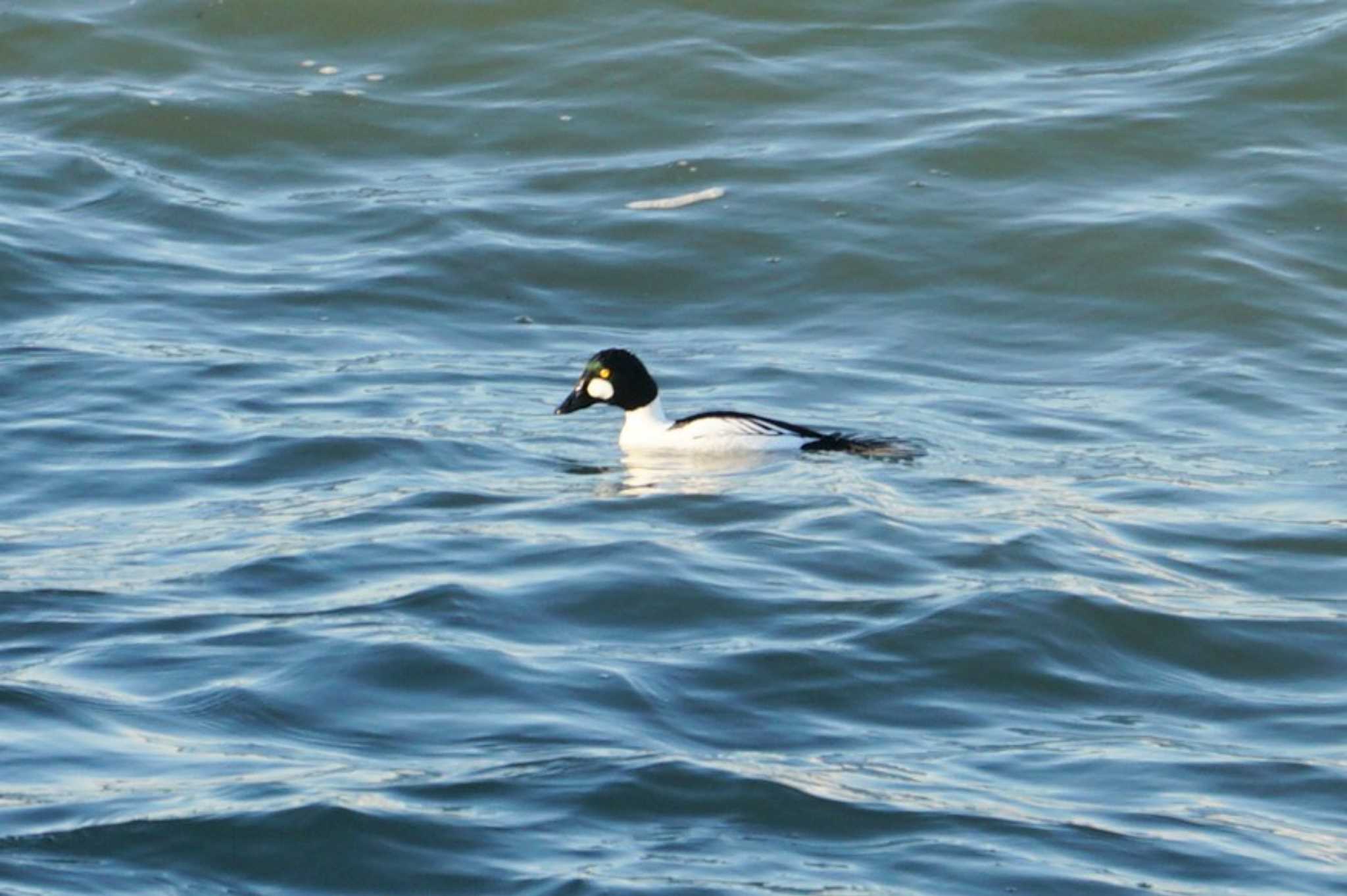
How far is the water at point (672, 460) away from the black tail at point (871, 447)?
0.46 feet

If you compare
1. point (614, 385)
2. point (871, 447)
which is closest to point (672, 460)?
point (614, 385)

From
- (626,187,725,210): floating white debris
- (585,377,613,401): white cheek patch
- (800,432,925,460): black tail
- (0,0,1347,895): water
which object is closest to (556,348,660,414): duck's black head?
(585,377,613,401): white cheek patch

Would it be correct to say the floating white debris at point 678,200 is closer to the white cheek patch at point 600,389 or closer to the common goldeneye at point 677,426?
the common goldeneye at point 677,426

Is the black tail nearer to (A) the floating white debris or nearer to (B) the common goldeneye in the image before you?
(B) the common goldeneye

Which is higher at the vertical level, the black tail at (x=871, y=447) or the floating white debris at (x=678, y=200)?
the floating white debris at (x=678, y=200)

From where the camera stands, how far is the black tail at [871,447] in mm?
10930

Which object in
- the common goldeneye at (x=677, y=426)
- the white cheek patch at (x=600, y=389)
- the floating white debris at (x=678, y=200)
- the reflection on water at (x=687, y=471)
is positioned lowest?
the reflection on water at (x=687, y=471)

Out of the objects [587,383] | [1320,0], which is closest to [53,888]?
[587,383]

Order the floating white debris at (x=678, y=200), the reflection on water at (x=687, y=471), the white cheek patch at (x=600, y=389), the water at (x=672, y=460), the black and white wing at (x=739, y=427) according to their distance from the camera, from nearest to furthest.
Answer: the water at (x=672, y=460) < the reflection on water at (x=687, y=471) < the black and white wing at (x=739, y=427) < the white cheek patch at (x=600, y=389) < the floating white debris at (x=678, y=200)

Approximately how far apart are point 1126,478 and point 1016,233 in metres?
4.10

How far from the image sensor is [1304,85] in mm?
16500

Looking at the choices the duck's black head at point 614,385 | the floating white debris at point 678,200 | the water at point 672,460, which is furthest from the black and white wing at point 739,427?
the floating white debris at point 678,200

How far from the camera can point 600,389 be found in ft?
37.2

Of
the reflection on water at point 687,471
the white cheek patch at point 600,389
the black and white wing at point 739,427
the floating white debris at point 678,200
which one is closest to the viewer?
the reflection on water at point 687,471
